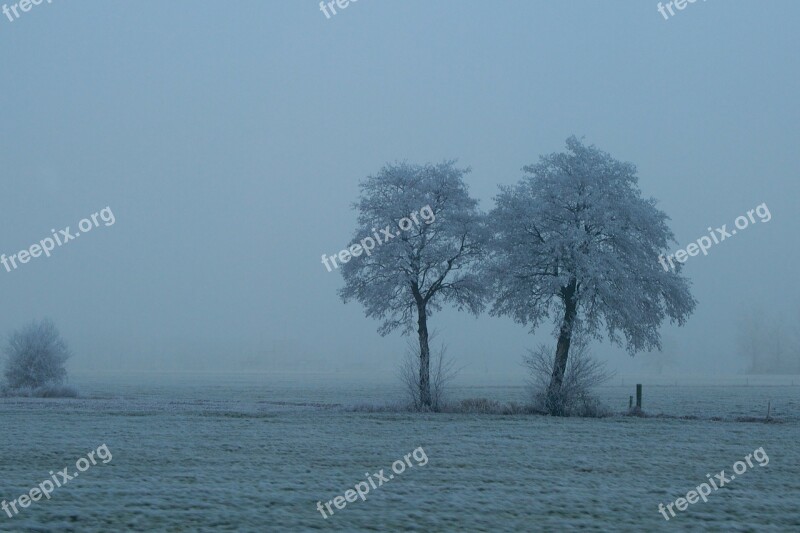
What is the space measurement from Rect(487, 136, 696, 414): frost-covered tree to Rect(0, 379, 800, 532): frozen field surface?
290 inches

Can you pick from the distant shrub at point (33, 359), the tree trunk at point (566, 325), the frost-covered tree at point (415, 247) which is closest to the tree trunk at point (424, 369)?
the frost-covered tree at point (415, 247)

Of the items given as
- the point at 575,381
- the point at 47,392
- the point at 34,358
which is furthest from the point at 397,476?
the point at 34,358

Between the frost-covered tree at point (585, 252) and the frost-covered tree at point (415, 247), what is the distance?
209 centimetres

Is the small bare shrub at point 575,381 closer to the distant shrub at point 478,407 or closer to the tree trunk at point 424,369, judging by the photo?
the distant shrub at point 478,407

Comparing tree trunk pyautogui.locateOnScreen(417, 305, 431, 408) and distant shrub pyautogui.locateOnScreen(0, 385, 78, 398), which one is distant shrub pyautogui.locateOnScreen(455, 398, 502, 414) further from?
distant shrub pyautogui.locateOnScreen(0, 385, 78, 398)

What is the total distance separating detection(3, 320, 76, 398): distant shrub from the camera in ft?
205

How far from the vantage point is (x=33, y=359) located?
6284cm

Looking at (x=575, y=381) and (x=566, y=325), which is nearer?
(x=575, y=381)

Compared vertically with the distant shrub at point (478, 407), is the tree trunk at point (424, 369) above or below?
above

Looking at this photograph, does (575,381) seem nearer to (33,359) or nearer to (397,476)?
(397,476)

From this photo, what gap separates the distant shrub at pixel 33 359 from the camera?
62375mm

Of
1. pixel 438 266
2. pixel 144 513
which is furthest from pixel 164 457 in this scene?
pixel 438 266

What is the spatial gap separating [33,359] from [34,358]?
4.4 inches

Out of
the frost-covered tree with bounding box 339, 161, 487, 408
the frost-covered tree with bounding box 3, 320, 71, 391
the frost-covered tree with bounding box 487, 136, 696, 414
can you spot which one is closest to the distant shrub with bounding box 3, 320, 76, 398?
the frost-covered tree with bounding box 3, 320, 71, 391
